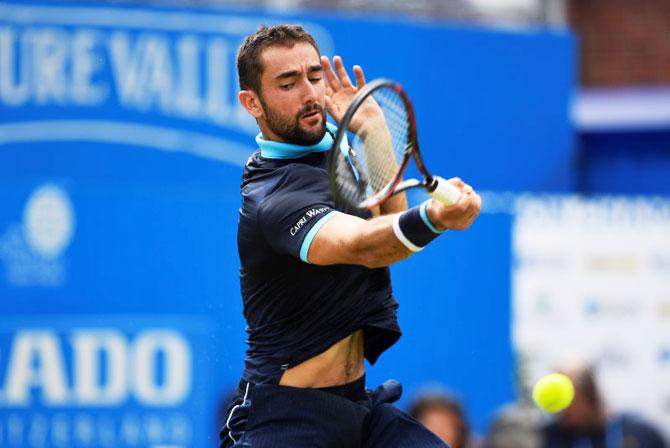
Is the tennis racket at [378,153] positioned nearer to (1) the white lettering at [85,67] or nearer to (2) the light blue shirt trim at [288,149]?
(2) the light blue shirt trim at [288,149]

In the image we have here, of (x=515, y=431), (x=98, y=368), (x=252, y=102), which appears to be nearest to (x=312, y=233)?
(x=252, y=102)

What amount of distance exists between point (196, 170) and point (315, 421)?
614 centimetres

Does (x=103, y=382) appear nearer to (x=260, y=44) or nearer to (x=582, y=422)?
(x=582, y=422)

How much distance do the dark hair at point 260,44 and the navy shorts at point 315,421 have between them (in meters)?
1.06

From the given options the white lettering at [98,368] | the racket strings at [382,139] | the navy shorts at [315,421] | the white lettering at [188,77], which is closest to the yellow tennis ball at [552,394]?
the navy shorts at [315,421]

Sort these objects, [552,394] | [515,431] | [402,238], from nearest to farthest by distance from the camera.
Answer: [402,238], [552,394], [515,431]

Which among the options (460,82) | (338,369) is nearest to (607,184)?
(460,82)

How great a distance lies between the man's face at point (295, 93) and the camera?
4.34 metres

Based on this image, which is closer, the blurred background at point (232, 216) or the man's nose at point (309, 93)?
the man's nose at point (309, 93)

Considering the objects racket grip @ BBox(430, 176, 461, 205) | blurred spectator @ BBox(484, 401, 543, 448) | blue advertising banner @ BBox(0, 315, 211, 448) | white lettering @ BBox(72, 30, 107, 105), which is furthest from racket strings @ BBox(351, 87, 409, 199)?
white lettering @ BBox(72, 30, 107, 105)

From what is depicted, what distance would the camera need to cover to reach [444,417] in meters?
7.76

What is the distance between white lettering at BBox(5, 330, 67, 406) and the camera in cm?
728

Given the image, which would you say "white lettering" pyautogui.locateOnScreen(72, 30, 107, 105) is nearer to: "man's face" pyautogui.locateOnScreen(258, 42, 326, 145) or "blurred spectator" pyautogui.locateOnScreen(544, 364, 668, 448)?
"blurred spectator" pyautogui.locateOnScreen(544, 364, 668, 448)

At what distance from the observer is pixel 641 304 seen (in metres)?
9.91
